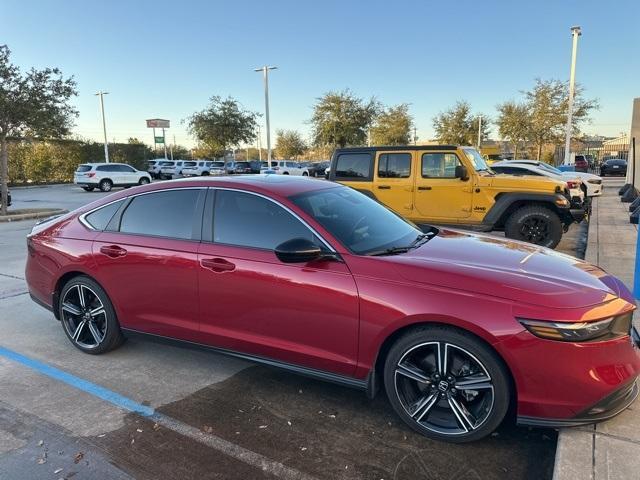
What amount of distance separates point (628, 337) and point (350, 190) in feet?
7.64

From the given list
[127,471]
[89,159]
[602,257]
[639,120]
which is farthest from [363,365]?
[89,159]

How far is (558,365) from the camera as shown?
2.64 metres

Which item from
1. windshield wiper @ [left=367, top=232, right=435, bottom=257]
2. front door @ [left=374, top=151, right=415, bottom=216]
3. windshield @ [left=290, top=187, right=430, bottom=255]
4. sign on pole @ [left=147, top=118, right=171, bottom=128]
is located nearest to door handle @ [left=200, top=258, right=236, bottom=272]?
windshield @ [left=290, top=187, right=430, bottom=255]

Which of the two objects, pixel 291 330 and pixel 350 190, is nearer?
pixel 291 330

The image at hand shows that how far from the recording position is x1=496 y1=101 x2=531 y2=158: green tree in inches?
1369

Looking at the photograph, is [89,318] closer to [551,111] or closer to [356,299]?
[356,299]

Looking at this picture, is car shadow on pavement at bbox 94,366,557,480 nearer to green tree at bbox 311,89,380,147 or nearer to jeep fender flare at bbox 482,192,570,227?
jeep fender flare at bbox 482,192,570,227

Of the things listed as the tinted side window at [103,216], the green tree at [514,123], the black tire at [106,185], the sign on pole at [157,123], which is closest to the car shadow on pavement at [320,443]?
the tinted side window at [103,216]

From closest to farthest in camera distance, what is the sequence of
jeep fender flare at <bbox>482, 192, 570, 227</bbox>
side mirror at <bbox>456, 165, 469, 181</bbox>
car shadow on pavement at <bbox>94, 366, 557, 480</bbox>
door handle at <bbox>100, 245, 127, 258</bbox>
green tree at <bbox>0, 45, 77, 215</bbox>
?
car shadow on pavement at <bbox>94, 366, 557, 480</bbox> → door handle at <bbox>100, 245, 127, 258</bbox> → jeep fender flare at <bbox>482, 192, 570, 227</bbox> → side mirror at <bbox>456, 165, 469, 181</bbox> → green tree at <bbox>0, 45, 77, 215</bbox>

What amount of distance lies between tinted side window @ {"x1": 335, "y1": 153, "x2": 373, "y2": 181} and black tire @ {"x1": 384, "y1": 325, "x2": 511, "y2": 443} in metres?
6.79

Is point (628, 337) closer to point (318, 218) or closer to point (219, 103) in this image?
point (318, 218)

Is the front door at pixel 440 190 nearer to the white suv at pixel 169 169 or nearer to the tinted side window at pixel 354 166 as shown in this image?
the tinted side window at pixel 354 166

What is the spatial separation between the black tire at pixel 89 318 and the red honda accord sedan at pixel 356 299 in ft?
0.05

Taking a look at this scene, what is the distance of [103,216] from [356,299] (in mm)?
2593
